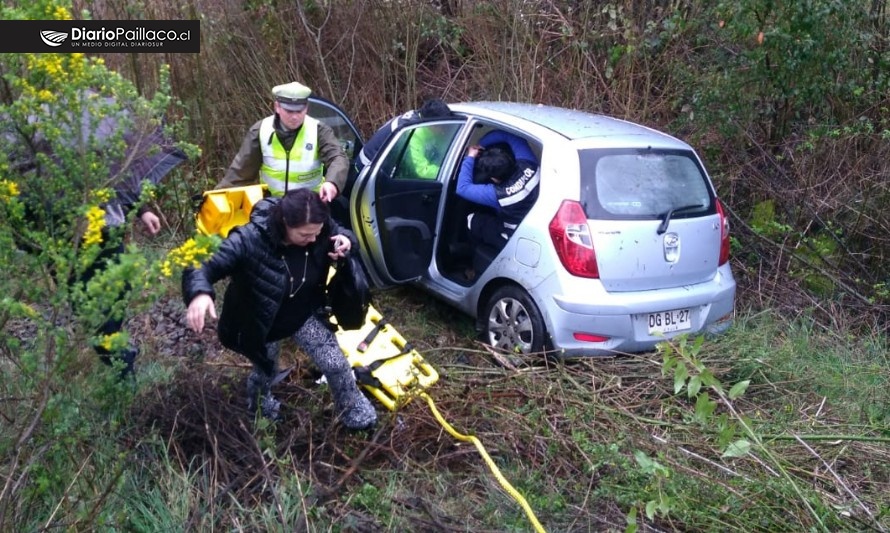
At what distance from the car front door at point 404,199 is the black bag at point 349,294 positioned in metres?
1.72

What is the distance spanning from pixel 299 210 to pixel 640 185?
7.80ft

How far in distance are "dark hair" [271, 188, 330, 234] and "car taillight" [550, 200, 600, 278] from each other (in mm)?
1719

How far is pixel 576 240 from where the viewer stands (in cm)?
518

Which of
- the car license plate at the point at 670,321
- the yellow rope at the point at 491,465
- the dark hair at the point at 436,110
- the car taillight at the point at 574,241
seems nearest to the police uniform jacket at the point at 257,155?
the dark hair at the point at 436,110

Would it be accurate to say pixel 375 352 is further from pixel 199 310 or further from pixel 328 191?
pixel 199 310

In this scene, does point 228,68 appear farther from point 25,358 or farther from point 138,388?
point 25,358

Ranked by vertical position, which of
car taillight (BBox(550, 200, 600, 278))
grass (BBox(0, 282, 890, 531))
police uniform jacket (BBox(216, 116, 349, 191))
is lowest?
grass (BBox(0, 282, 890, 531))

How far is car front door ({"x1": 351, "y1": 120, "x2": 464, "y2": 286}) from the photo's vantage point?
6.18 meters

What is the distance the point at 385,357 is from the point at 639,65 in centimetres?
569

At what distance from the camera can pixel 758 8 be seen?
7754 mm

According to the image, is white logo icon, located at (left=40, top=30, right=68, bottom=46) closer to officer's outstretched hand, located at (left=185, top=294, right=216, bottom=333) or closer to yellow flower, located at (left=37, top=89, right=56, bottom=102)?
yellow flower, located at (left=37, top=89, right=56, bottom=102)

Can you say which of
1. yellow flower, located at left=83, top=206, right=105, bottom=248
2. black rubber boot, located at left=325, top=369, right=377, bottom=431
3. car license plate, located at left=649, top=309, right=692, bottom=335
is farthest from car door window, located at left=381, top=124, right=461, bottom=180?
yellow flower, located at left=83, top=206, right=105, bottom=248

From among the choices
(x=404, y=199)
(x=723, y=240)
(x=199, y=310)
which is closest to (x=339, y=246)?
(x=199, y=310)

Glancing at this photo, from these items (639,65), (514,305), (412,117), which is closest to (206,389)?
(514,305)
